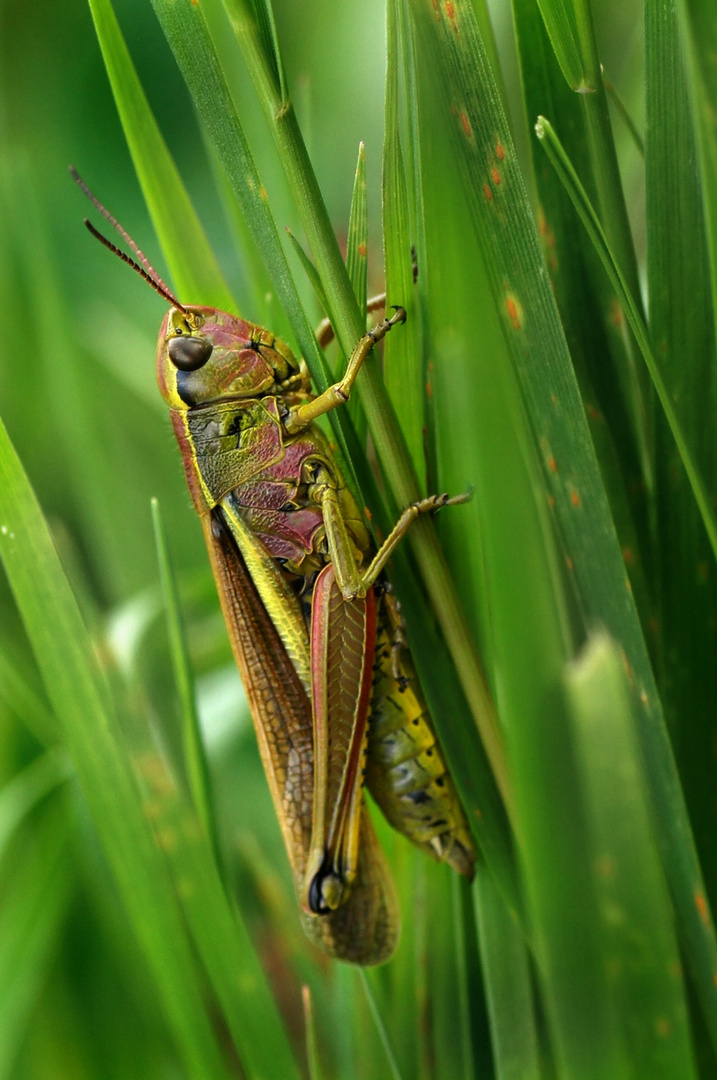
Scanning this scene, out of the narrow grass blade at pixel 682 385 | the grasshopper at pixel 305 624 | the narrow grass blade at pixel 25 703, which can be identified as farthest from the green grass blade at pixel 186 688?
the narrow grass blade at pixel 682 385

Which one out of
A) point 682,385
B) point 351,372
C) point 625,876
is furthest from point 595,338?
point 625,876

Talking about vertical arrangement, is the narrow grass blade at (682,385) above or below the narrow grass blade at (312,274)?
below

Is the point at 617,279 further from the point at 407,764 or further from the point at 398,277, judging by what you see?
the point at 407,764

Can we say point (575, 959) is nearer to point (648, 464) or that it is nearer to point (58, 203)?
point (648, 464)

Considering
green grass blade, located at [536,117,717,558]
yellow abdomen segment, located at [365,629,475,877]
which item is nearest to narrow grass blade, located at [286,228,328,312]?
green grass blade, located at [536,117,717,558]

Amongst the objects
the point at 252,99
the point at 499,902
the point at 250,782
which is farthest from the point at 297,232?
the point at 250,782

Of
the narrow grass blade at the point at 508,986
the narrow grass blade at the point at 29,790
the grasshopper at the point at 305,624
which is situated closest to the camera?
the narrow grass blade at the point at 508,986

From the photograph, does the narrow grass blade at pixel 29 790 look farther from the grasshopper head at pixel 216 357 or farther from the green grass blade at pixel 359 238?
the green grass blade at pixel 359 238
